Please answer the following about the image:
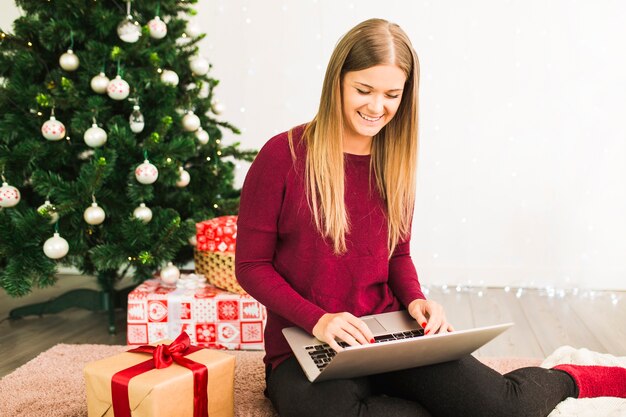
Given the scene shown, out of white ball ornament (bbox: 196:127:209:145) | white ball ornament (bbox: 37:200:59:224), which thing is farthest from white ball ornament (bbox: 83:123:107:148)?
white ball ornament (bbox: 196:127:209:145)

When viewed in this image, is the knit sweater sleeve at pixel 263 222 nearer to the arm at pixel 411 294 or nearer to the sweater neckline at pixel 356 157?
the sweater neckline at pixel 356 157

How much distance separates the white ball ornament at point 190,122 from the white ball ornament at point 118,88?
0.77 feet

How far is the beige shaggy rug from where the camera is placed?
141 centimetres

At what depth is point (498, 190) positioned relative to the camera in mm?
2730

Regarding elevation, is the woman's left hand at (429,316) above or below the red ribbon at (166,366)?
above

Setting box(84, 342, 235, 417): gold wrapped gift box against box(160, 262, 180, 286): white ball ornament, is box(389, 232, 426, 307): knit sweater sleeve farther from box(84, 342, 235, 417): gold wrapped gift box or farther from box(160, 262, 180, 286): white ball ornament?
box(160, 262, 180, 286): white ball ornament

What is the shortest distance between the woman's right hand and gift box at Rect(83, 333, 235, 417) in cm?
28

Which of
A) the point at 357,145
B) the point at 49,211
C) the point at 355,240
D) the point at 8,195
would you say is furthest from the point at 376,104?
the point at 8,195

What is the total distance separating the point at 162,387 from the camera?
1.08 meters

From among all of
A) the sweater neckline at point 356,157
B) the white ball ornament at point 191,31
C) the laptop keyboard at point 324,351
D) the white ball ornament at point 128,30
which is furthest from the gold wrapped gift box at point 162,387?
the white ball ornament at point 191,31

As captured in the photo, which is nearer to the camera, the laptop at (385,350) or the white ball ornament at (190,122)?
the laptop at (385,350)

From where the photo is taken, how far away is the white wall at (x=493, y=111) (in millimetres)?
2625

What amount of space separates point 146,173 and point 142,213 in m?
0.13

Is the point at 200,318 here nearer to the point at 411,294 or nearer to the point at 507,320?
the point at 411,294
